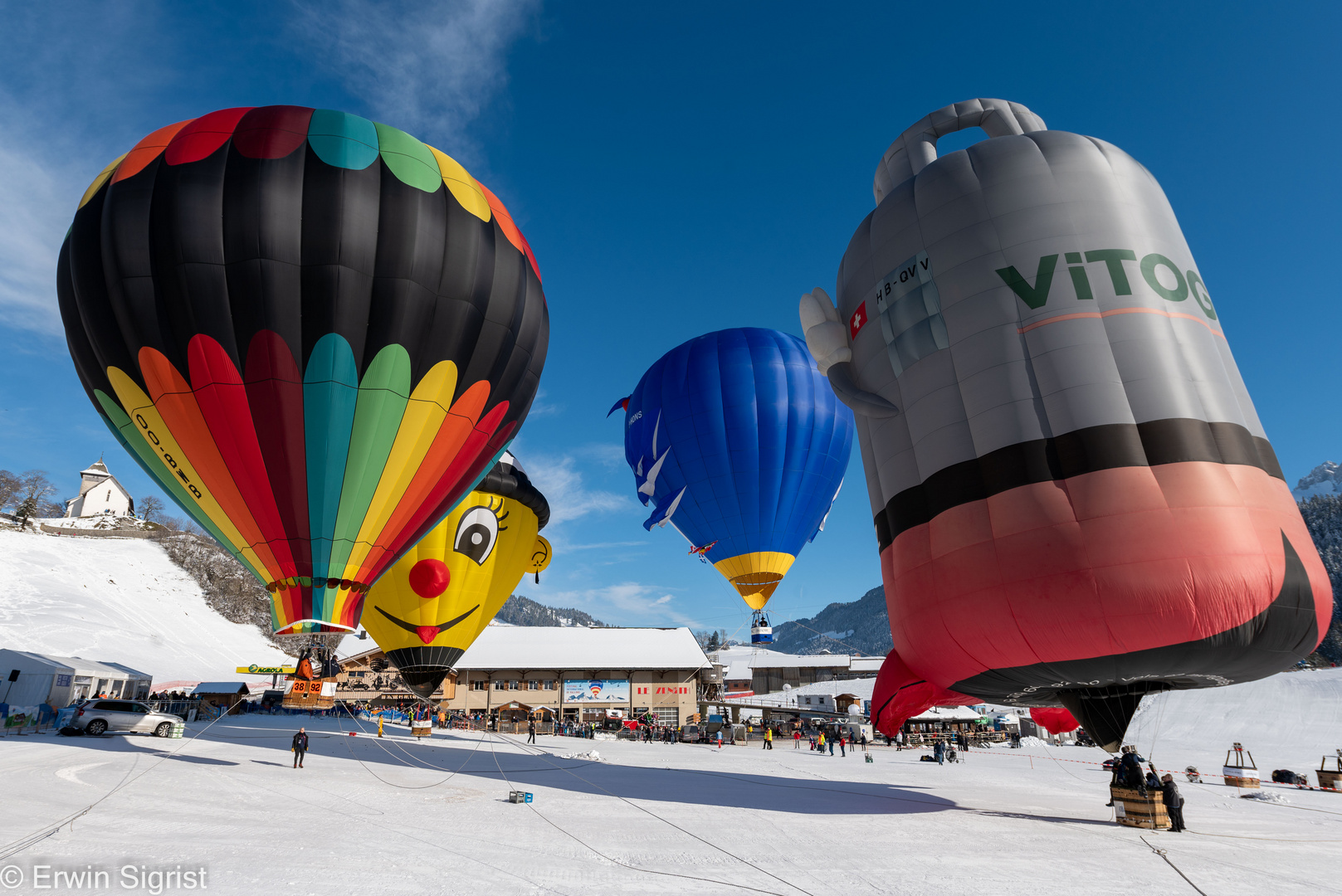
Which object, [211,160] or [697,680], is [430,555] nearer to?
[211,160]

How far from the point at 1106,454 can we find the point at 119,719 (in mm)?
26175

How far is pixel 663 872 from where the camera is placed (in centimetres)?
725

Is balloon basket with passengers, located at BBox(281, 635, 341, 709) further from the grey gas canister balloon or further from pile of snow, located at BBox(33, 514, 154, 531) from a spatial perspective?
pile of snow, located at BBox(33, 514, 154, 531)

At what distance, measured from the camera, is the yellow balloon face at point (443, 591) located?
21250 mm

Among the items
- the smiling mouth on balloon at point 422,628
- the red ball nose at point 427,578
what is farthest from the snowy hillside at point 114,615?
the red ball nose at point 427,578

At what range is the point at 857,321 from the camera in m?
12.0

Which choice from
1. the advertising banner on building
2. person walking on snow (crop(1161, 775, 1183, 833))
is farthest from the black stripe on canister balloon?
the advertising banner on building

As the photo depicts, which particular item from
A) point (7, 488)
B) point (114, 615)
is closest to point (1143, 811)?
Result: point (114, 615)

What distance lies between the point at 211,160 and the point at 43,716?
22167mm

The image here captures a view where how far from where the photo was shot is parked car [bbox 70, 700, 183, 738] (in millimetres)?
20922

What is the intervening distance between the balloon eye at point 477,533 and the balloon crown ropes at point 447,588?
1.0 inches

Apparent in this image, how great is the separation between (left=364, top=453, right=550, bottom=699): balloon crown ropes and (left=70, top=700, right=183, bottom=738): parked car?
261 inches

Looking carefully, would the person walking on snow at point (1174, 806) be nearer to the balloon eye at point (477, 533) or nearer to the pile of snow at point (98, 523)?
the balloon eye at point (477, 533)

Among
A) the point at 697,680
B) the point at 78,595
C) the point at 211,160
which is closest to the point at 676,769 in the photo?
the point at 211,160
